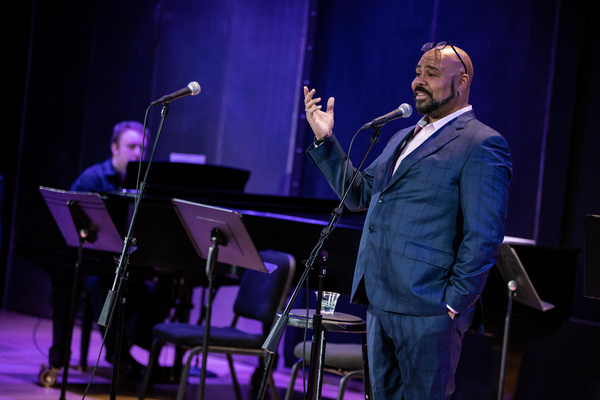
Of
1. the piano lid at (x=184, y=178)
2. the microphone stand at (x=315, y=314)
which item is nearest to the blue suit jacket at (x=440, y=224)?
the microphone stand at (x=315, y=314)

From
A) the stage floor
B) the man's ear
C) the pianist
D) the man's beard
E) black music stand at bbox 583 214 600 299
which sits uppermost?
the man's ear

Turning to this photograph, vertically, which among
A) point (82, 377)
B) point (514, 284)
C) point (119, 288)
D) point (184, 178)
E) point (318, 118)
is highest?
point (318, 118)

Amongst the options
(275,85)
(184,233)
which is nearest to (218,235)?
(184,233)

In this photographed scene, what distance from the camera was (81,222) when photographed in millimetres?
4418

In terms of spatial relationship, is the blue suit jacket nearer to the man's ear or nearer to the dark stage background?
the man's ear

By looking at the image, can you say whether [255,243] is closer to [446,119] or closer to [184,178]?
[184,178]

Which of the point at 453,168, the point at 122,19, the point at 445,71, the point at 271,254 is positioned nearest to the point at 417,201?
the point at 453,168

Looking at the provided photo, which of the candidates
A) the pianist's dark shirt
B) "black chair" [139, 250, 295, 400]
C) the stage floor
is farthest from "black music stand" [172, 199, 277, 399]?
the pianist's dark shirt

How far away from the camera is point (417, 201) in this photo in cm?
266

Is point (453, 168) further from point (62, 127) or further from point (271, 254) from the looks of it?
point (62, 127)

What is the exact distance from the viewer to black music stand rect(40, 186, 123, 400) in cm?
433

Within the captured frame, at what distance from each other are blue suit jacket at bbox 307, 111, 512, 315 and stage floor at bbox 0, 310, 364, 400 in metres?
2.62

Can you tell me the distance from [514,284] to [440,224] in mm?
1499

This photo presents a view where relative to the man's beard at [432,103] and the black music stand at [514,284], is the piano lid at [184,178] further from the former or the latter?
the man's beard at [432,103]
